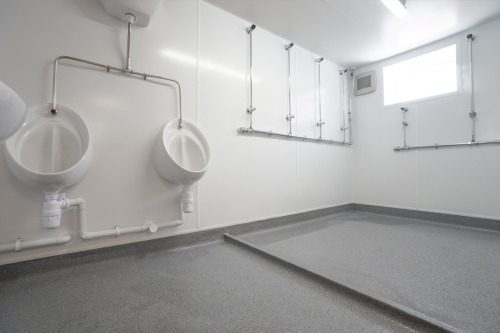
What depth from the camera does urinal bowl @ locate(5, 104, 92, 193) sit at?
1.23 m

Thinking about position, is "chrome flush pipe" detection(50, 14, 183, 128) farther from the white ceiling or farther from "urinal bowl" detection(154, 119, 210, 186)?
the white ceiling

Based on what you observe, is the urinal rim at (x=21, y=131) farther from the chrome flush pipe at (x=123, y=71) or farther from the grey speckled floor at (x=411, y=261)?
the grey speckled floor at (x=411, y=261)

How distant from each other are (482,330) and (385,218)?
2285 millimetres

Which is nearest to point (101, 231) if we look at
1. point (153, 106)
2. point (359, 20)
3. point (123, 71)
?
point (153, 106)

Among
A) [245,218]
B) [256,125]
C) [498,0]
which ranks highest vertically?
[498,0]

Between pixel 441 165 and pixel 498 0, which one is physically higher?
pixel 498 0

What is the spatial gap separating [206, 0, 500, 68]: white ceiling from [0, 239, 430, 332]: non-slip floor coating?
8.02ft

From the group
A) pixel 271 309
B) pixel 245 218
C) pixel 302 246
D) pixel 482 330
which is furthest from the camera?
pixel 245 218

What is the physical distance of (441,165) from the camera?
279 centimetres

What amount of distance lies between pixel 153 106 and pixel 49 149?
0.76 metres

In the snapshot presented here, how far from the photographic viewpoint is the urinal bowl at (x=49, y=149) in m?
1.23

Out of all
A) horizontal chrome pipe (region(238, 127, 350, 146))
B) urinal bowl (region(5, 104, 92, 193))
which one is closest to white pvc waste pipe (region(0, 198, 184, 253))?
urinal bowl (region(5, 104, 92, 193))

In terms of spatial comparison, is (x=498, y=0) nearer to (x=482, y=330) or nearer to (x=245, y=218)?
(x=482, y=330)

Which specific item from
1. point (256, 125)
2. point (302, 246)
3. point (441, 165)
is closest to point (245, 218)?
point (302, 246)
